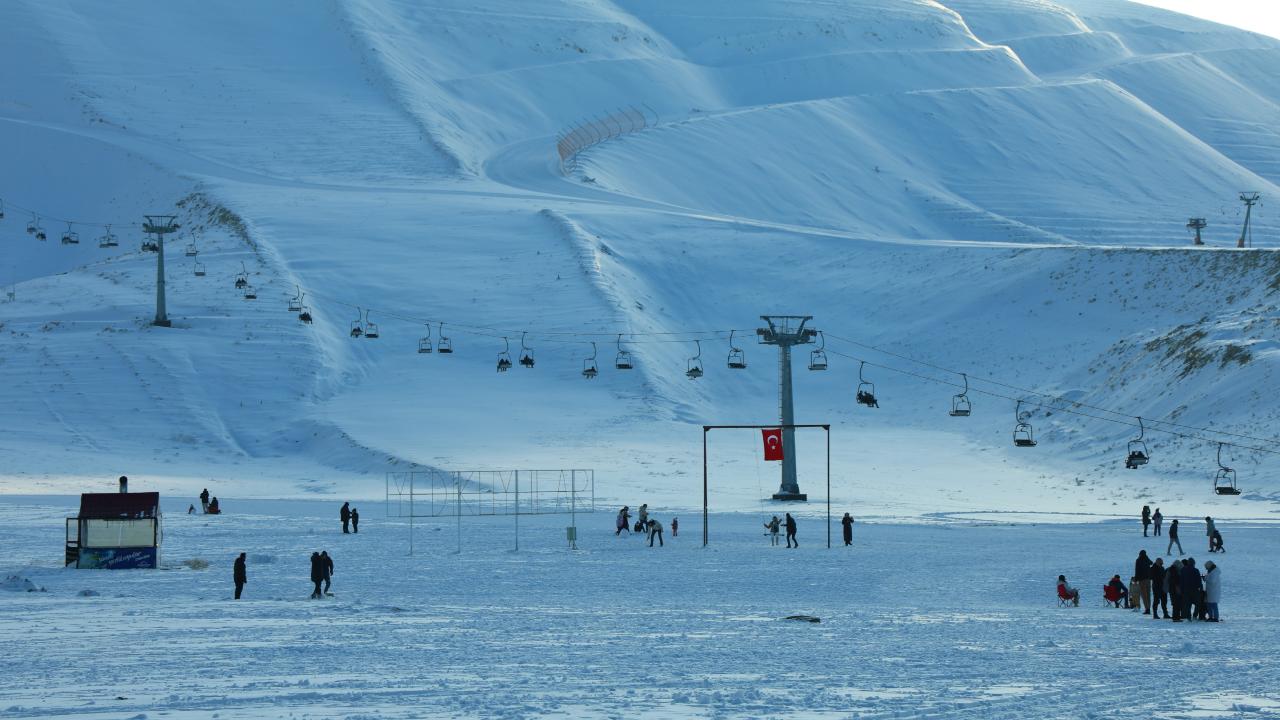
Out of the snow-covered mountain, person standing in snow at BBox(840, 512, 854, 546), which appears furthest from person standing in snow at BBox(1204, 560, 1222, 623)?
the snow-covered mountain

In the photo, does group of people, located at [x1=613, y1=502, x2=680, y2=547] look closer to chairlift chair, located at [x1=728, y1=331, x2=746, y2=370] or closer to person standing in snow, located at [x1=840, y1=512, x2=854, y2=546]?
person standing in snow, located at [x1=840, y1=512, x2=854, y2=546]

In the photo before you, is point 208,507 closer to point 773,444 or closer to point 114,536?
point 114,536

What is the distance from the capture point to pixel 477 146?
125m

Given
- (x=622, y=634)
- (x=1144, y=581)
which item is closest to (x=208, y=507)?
(x=622, y=634)

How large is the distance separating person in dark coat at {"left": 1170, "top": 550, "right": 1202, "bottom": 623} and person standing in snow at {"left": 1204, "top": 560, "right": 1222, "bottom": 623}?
0.13 meters

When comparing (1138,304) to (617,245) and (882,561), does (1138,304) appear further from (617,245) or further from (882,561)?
(882,561)

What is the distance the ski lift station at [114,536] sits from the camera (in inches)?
1282

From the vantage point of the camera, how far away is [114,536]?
32875 mm

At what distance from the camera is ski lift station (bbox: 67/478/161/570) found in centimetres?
3256

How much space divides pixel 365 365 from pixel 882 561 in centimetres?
4479

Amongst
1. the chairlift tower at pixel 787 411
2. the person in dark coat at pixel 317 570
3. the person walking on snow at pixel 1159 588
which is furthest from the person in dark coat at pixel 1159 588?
the chairlift tower at pixel 787 411

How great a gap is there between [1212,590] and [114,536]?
20986 millimetres

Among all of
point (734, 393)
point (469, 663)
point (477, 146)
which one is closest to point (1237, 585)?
point (469, 663)

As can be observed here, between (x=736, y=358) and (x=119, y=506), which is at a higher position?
(x=736, y=358)
